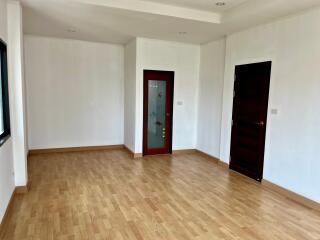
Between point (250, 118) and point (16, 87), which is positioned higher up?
point (16, 87)

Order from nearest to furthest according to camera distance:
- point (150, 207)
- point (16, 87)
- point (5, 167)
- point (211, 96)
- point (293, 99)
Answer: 1. point (5, 167)
2. point (150, 207)
3. point (16, 87)
4. point (293, 99)
5. point (211, 96)

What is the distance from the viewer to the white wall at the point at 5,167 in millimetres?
2817

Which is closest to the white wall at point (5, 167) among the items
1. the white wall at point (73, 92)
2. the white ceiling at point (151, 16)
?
the white ceiling at point (151, 16)

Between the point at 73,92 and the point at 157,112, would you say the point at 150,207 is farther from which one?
the point at 73,92

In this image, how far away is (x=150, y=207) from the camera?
3297 millimetres

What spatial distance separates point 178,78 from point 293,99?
2.87 m

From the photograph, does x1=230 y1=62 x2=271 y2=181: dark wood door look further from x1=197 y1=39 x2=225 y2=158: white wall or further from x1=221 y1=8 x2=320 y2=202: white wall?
x1=197 y1=39 x2=225 y2=158: white wall

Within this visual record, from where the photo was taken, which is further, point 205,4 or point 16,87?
point 205,4

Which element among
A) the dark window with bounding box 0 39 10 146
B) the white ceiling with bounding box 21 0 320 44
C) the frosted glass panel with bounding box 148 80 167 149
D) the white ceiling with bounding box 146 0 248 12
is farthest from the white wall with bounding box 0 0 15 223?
the frosted glass panel with bounding box 148 80 167 149

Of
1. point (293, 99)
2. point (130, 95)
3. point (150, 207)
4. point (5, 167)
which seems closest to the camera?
point (5, 167)

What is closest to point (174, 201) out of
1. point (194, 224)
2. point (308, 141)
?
point (194, 224)

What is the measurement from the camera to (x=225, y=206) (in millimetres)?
3395

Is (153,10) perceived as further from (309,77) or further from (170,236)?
(170,236)

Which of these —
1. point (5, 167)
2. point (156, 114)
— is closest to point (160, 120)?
point (156, 114)
